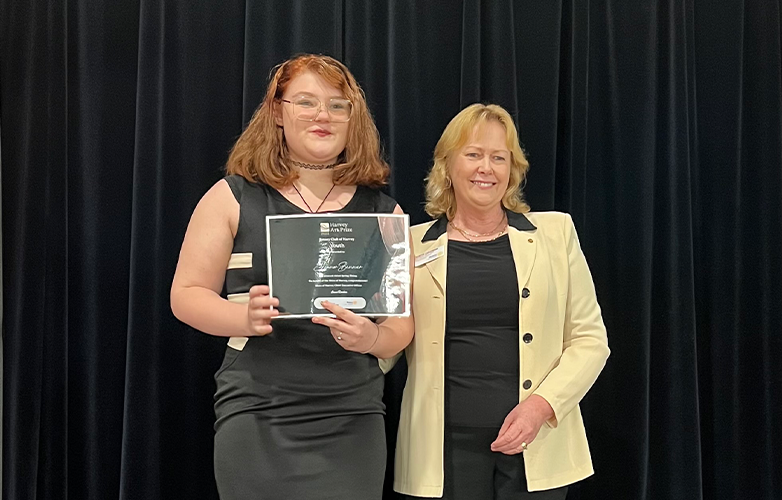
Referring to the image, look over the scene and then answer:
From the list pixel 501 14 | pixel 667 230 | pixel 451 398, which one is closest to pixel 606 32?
pixel 501 14

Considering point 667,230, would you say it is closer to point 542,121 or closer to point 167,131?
point 542,121

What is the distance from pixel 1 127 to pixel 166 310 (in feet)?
2.63

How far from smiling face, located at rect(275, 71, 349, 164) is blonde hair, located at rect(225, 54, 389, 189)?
17mm

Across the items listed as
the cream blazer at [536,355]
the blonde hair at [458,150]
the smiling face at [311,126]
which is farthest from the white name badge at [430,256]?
the smiling face at [311,126]

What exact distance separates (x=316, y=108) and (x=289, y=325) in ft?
1.73

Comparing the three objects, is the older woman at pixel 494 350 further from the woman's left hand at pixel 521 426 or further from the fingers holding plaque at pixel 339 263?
the fingers holding plaque at pixel 339 263

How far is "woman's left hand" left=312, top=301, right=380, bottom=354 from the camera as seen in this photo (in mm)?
1576

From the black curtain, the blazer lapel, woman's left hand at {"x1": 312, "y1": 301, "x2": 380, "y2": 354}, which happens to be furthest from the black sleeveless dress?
the black curtain

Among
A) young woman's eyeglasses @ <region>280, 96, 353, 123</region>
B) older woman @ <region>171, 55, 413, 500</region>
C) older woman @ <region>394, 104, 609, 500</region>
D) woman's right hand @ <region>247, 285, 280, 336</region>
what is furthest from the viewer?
older woman @ <region>394, 104, 609, 500</region>

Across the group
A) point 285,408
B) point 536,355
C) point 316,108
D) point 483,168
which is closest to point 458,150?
point 483,168

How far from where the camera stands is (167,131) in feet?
8.00

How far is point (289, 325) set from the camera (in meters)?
1.74

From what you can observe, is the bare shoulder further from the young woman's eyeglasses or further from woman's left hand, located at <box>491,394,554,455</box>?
woman's left hand, located at <box>491,394,554,455</box>

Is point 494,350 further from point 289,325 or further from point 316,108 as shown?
point 316,108
